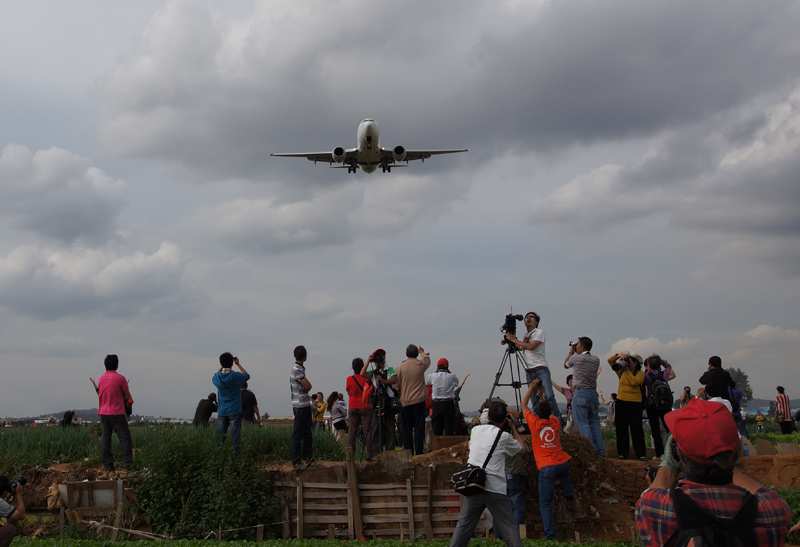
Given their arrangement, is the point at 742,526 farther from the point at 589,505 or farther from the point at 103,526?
the point at 103,526

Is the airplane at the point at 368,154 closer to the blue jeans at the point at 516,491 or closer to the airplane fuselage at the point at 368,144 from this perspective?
the airplane fuselage at the point at 368,144

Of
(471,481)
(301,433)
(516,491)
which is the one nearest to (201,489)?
(301,433)

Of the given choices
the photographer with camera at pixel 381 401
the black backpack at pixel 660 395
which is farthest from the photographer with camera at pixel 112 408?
the black backpack at pixel 660 395

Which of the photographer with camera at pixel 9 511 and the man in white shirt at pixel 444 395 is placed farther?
the man in white shirt at pixel 444 395

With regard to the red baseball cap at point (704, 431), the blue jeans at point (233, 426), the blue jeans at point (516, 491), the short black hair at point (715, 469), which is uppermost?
the red baseball cap at point (704, 431)

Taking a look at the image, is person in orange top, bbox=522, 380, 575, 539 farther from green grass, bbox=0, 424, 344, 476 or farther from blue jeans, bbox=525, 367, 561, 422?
green grass, bbox=0, 424, 344, 476

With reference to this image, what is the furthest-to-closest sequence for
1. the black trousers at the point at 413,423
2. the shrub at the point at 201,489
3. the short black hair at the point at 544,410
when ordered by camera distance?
the black trousers at the point at 413,423, the shrub at the point at 201,489, the short black hair at the point at 544,410

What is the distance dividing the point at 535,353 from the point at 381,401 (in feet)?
9.76

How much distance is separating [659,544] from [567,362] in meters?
9.25

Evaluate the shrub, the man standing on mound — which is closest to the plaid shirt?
the shrub

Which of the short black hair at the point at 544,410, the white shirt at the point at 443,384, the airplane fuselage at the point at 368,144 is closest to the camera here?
the short black hair at the point at 544,410

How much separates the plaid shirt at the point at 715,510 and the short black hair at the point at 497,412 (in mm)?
4024

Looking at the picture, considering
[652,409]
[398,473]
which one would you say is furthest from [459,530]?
[652,409]

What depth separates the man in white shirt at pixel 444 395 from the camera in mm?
13719
